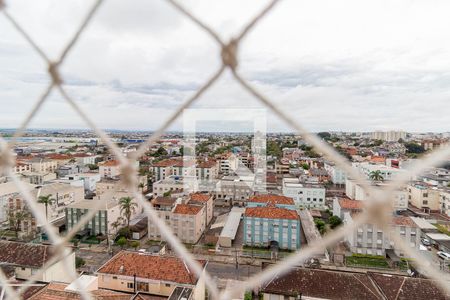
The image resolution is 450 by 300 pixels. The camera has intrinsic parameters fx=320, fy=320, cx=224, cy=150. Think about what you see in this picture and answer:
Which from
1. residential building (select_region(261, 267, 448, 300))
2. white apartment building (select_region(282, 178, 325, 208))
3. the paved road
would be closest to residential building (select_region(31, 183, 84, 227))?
the paved road

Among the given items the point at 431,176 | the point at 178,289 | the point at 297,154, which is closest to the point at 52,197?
the point at 178,289

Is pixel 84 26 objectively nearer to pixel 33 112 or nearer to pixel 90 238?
pixel 33 112

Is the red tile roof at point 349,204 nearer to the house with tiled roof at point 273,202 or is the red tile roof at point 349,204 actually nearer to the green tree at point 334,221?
the green tree at point 334,221

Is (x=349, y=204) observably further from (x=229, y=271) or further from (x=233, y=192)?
(x=229, y=271)

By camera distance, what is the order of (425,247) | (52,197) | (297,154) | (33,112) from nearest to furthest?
(33,112) < (425,247) < (52,197) < (297,154)

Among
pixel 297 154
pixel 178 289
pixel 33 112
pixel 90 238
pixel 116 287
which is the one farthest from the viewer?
pixel 297 154

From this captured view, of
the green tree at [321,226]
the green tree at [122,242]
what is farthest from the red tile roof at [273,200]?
the green tree at [122,242]
